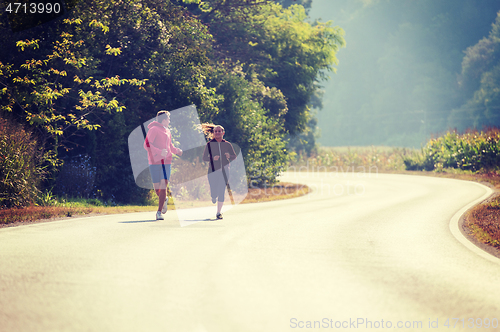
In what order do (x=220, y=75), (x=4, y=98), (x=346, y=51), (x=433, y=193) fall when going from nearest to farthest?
1. (x=4, y=98)
2. (x=433, y=193)
3. (x=220, y=75)
4. (x=346, y=51)

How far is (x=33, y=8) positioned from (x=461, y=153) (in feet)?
91.9

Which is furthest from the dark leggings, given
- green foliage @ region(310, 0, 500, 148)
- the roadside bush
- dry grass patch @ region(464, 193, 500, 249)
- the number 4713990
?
green foliage @ region(310, 0, 500, 148)

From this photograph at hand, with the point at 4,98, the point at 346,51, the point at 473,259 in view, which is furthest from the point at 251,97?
the point at 346,51

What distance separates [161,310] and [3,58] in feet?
40.8

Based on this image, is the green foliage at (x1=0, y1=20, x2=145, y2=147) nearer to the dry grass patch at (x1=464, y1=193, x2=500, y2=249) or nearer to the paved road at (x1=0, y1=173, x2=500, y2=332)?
the paved road at (x1=0, y1=173, x2=500, y2=332)

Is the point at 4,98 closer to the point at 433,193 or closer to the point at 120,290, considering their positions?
the point at 120,290

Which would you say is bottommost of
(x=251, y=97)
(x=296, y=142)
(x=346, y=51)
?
(x=296, y=142)

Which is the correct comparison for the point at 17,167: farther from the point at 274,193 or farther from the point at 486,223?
the point at 274,193

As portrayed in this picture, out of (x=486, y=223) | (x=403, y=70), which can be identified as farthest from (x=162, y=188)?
(x=403, y=70)

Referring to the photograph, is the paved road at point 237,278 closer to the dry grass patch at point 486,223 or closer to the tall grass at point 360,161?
the dry grass patch at point 486,223

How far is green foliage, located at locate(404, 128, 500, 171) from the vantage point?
3173 centimetres

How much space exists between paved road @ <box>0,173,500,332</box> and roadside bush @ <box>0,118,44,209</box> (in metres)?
2.57

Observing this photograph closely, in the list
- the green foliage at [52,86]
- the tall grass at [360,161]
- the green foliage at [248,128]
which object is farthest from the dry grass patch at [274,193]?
the tall grass at [360,161]

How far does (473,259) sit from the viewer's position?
7801mm
